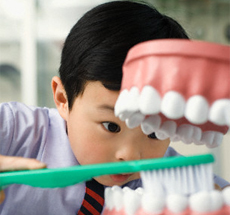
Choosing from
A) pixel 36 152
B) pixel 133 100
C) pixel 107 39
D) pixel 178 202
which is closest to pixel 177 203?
pixel 178 202

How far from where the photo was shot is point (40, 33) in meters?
2.28

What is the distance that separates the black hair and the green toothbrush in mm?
222

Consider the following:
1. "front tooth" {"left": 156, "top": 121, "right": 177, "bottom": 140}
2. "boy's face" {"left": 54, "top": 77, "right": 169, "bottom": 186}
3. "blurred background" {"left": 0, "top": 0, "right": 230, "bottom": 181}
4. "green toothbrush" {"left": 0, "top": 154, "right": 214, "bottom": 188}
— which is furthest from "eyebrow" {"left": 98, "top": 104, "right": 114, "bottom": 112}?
"blurred background" {"left": 0, "top": 0, "right": 230, "bottom": 181}

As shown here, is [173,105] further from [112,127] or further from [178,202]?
[112,127]

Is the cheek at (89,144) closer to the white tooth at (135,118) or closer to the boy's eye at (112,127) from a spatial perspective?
the boy's eye at (112,127)

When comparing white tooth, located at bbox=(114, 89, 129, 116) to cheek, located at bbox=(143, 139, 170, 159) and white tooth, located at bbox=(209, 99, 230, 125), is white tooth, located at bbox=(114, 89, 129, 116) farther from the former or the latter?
cheek, located at bbox=(143, 139, 170, 159)

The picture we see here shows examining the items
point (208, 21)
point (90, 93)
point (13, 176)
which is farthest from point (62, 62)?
point (208, 21)

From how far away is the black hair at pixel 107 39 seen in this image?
612 millimetres

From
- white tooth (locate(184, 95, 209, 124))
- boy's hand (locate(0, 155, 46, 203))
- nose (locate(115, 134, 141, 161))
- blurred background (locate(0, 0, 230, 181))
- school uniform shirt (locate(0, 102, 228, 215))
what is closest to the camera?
white tooth (locate(184, 95, 209, 124))

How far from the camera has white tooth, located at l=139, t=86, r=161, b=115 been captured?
0.35m

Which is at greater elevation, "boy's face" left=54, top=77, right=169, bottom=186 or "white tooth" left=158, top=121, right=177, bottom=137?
"white tooth" left=158, top=121, right=177, bottom=137

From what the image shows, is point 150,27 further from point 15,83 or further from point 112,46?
point 15,83

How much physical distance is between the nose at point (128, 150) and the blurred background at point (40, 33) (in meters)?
1.68

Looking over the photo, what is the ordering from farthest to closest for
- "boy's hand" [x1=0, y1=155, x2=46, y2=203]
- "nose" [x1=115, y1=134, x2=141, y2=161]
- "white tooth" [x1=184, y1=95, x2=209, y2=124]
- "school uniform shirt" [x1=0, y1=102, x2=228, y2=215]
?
"school uniform shirt" [x1=0, y1=102, x2=228, y2=215], "nose" [x1=115, y1=134, x2=141, y2=161], "boy's hand" [x1=0, y1=155, x2=46, y2=203], "white tooth" [x1=184, y1=95, x2=209, y2=124]
